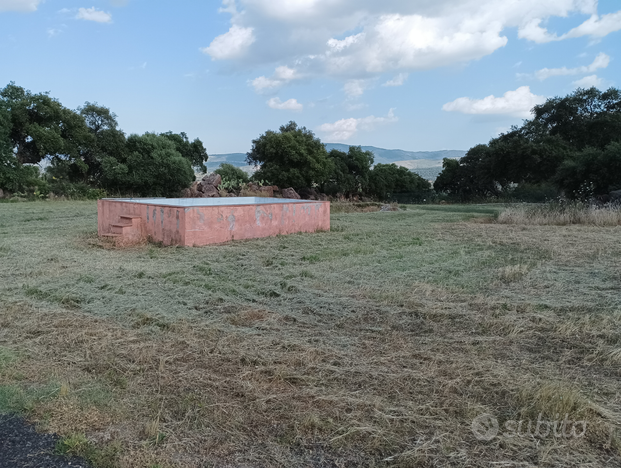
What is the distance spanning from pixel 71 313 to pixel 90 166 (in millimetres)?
26069

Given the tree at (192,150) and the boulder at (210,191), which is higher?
the tree at (192,150)

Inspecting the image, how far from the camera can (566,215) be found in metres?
13.2

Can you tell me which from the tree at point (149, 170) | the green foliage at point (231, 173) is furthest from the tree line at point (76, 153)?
the green foliage at point (231, 173)

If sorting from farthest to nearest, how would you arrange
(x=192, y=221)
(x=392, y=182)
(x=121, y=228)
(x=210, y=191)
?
1. (x=392, y=182)
2. (x=210, y=191)
3. (x=121, y=228)
4. (x=192, y=221)

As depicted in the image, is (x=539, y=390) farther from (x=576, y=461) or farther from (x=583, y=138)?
(x=583, y=138)

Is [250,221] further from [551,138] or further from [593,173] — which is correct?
[551,138]

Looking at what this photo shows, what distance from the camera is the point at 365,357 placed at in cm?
347

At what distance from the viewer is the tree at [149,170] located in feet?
85.5

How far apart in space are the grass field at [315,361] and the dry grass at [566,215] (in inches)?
250

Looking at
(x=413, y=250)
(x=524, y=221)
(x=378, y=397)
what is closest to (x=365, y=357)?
(x=378, y=397)

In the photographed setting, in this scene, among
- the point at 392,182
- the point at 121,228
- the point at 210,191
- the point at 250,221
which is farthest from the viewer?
the point at 392,182

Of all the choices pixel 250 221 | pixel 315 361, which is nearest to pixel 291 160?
pixel 250 221

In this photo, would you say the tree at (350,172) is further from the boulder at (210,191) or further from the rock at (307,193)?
the boulder at (210,191)

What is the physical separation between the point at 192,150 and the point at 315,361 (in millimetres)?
33338
